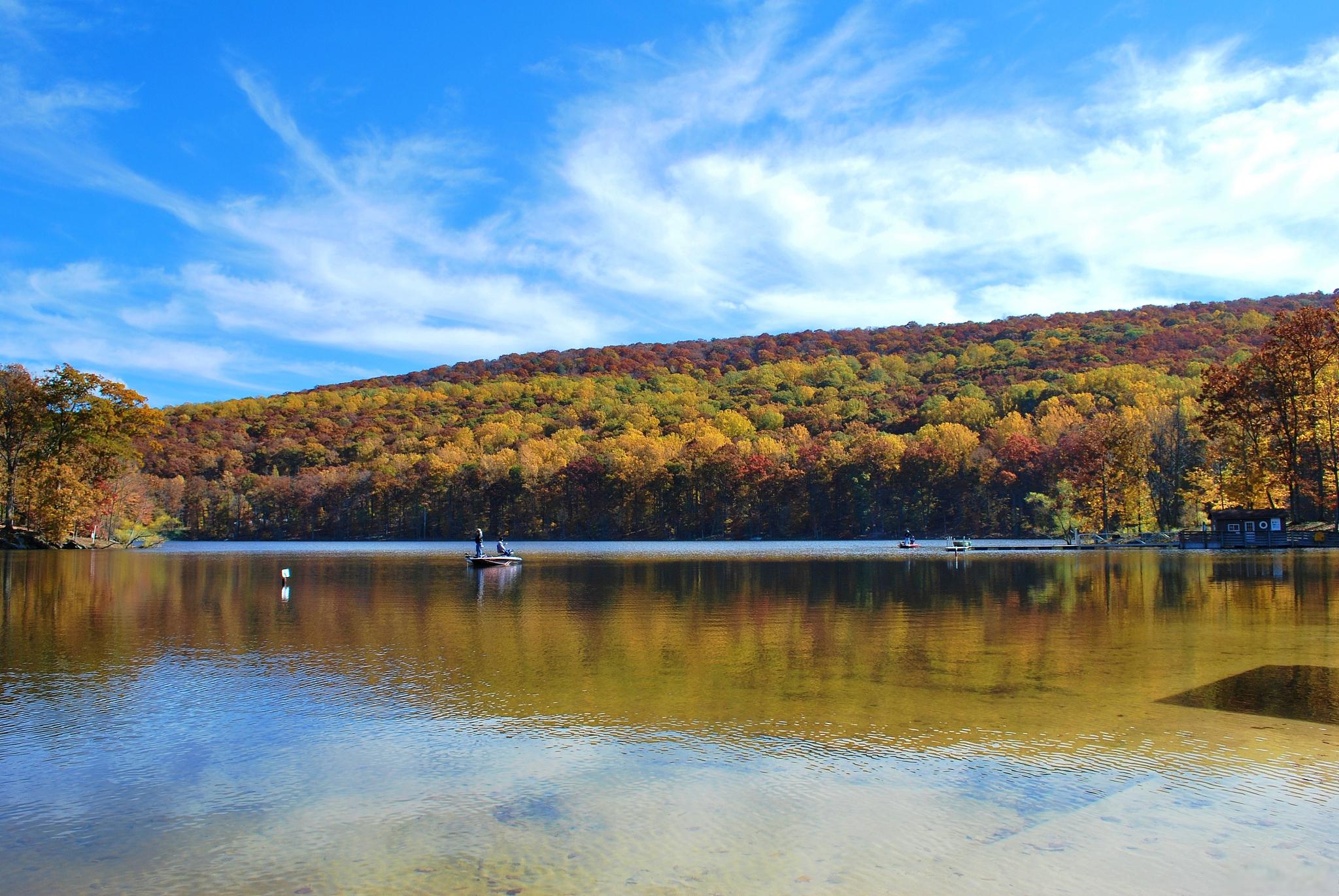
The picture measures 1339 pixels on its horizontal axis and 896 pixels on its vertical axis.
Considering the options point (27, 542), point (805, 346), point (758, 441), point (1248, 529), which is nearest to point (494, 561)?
point (27, 542)

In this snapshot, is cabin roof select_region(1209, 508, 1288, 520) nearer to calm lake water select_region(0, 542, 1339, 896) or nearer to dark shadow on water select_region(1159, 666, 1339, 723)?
calm lake water select_region(0, 542, 1339, 896)

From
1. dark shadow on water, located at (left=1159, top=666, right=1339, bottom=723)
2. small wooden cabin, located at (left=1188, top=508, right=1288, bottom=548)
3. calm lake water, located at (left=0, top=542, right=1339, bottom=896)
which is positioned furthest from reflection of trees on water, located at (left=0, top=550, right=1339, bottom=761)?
small wooden cabin, located at (left=1188, top=508, right=1288, bottom=548)

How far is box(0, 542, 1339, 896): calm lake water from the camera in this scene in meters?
6.37

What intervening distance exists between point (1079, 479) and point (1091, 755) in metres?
68.7

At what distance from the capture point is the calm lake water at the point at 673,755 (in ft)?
20.9

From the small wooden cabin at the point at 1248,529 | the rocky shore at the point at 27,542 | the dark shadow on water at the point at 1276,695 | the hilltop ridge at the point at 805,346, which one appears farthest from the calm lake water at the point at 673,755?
the hilltop ridge at the point at 805,346

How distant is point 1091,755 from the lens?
8.91m

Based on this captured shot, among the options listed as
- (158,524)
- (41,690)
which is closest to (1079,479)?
(41,690)

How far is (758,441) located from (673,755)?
112791mm

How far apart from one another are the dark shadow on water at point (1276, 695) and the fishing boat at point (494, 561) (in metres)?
33.6

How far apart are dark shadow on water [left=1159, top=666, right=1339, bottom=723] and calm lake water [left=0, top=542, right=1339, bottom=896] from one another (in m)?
0.06

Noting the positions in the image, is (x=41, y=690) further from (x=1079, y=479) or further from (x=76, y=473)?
(x=1079, y=479)

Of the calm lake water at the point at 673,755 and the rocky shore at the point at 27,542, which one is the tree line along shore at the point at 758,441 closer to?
the rocky shore at the point at 27,542

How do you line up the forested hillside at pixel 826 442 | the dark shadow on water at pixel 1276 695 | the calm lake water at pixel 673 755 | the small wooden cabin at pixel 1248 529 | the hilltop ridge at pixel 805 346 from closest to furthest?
the calm lake water at pixel 673 755 < the dark shadow on water at pixel 1276 695 < the small wooden cabin at pixel 1248 529 < the forested hillside at pixel 826 442 < the hilltop ridge at pixel 805 346
